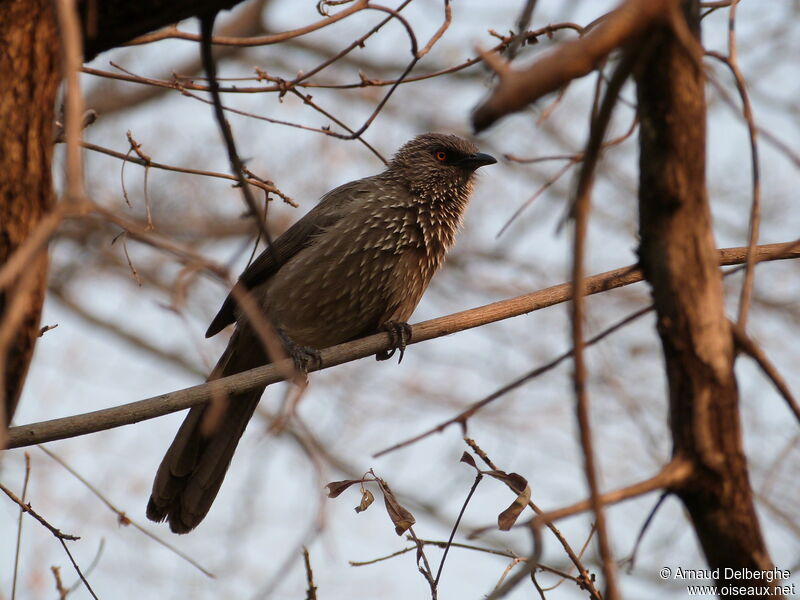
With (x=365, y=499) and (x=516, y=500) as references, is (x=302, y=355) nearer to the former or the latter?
(x=365, y=499)

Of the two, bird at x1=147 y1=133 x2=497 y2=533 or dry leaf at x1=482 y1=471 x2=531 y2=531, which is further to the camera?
bird at x1=147 y1=133 x2=497 y2=533

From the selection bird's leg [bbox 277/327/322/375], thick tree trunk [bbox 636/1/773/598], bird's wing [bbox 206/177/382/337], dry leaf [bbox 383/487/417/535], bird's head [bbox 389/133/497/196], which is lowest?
thick tree trunk [bbox 636/1/773/598]

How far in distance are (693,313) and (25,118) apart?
1.61 metres

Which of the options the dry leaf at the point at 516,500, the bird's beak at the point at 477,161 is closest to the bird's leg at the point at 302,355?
the bird's beak at the point at 477,161

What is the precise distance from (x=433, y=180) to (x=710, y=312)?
4121mm

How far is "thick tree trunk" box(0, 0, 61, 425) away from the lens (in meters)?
2.12

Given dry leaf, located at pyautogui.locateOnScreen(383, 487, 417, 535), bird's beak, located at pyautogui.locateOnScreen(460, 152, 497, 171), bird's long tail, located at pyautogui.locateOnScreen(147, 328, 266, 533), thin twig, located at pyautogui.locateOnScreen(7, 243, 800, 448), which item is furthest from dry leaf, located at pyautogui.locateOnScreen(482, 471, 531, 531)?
bird's beak, located at pyautogui.locateOnScreen(460, 152, 497, 171)

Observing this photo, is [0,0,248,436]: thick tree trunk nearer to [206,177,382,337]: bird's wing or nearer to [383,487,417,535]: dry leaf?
[383,487,417,535]: dry leaf

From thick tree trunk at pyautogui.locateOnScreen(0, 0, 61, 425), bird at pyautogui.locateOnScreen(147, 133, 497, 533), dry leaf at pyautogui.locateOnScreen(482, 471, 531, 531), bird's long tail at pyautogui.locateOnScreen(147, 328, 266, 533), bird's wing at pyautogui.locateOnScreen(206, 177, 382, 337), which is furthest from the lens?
bird's wing at pyautogui.locateOnScreen(206, 177, 382, 337)

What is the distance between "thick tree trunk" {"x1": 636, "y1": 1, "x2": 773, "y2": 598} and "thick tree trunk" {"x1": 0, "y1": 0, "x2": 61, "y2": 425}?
1408 mm

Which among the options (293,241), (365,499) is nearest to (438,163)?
(293,241)

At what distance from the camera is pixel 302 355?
197 inches

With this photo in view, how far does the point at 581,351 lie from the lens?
1600 millimetres

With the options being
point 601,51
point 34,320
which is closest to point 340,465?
point 34,320
